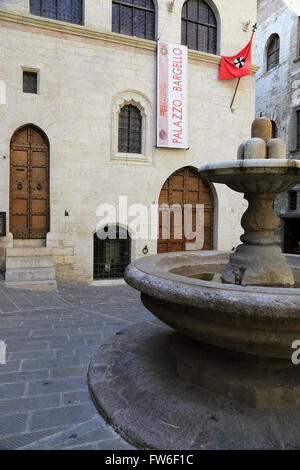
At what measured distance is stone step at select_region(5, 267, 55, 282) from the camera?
8.09 metres

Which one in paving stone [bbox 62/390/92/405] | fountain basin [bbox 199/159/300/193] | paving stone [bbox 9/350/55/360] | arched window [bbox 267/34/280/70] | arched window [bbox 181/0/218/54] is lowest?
paving stone [bbox 62/390/92/405]

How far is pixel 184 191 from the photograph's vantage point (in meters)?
11.3

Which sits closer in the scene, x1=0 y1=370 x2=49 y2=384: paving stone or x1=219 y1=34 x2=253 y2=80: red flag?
x1=0 y1=370 x2=49 y2=384: paving stone

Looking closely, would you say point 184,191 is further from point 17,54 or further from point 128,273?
point 128,273

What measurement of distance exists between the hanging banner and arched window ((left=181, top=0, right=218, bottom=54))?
0.93 metres

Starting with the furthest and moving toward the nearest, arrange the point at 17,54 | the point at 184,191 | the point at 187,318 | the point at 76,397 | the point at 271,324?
the point at 184,191 < the point at 17,54 < the point at 76,397 < the point at 187,318 < the point at 271,324

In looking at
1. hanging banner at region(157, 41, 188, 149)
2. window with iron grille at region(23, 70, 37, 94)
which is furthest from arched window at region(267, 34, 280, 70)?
window with iron grille at region(23, 70, 37, 94)

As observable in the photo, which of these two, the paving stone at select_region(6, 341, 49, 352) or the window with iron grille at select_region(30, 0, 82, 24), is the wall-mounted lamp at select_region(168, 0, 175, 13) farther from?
the paving stone at select_region(6, 341, 49, 352)

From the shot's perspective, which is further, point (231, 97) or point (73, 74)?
point (231, 97)

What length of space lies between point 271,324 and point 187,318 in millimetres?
679

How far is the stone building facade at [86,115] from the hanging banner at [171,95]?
0.80 ft

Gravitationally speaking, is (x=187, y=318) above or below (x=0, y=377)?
above
